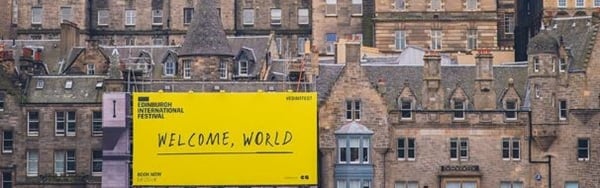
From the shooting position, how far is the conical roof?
103m

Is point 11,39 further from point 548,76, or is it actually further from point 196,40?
point 548,76

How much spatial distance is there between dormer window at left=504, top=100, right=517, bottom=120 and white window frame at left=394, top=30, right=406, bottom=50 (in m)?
25.0

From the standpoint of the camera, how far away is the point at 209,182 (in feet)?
315

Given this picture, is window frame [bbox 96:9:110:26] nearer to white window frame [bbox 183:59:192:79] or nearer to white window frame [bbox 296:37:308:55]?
white window frame [bbox 296:37:308:55]

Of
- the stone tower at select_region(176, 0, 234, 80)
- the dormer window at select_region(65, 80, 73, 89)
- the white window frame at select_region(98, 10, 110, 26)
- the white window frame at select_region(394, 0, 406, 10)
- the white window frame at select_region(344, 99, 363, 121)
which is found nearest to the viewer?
the white window frame at select_region(344, 99, 363, 121)

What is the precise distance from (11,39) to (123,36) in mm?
8865

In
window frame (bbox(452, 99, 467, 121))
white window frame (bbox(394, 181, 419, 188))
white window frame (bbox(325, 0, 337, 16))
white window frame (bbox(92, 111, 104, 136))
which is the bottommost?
white window frame (bbox(394, 181, 419, 188))

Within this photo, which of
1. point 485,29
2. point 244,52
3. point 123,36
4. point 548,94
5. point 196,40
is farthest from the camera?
point 123,36

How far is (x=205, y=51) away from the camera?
10269 centimetres

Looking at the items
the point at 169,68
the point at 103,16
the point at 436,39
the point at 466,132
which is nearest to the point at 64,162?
the point at 169,68

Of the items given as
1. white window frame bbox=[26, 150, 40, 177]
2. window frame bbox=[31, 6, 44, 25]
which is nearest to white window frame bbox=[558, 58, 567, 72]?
white window frame bbox=[26, 150, 40, 177]

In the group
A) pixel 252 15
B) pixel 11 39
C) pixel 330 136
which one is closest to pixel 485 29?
pixel 252 15

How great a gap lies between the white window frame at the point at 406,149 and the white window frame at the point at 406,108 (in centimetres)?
128

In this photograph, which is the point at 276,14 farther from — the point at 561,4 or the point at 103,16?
the point at 561,4
